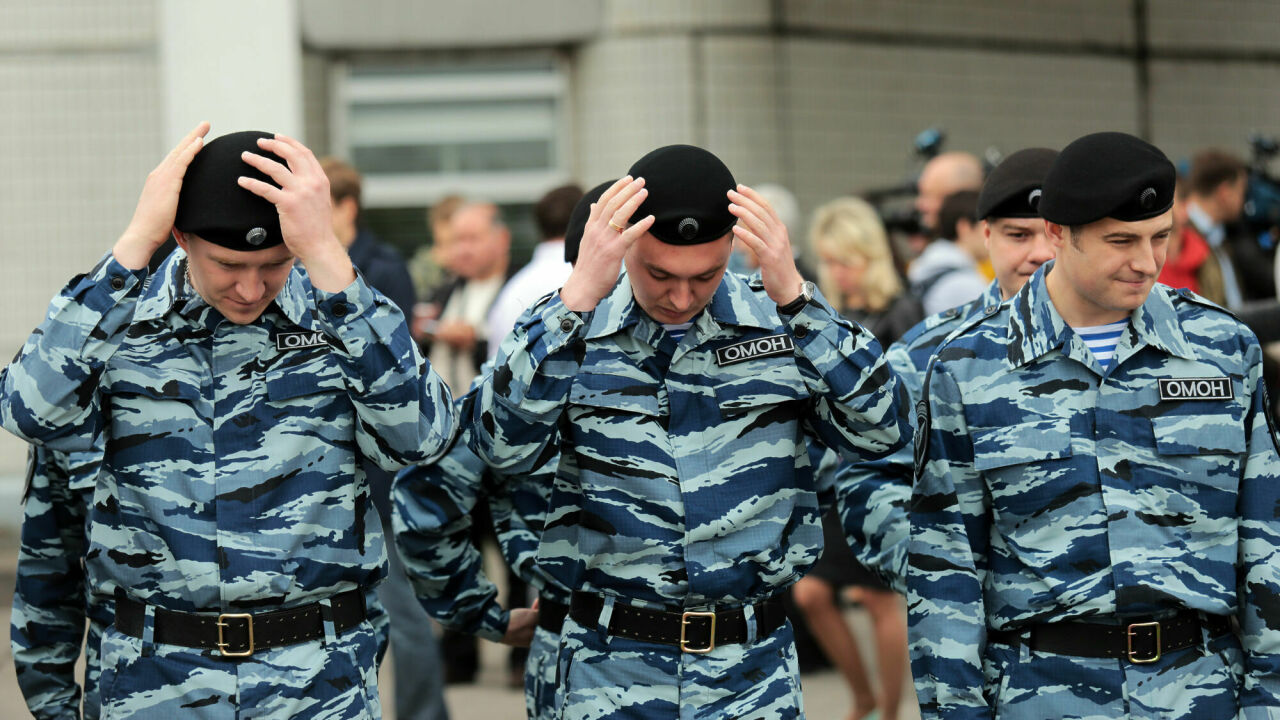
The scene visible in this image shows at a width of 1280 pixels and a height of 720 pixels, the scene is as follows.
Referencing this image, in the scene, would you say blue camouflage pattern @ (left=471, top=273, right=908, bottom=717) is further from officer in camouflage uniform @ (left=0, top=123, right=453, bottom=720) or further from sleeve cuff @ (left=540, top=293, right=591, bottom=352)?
officer in camouflage uniform @ (left=0, top=123, right=453, bottom=720)

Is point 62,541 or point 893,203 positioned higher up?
point 893,203

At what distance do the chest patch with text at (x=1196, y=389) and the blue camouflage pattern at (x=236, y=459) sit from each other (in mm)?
1483

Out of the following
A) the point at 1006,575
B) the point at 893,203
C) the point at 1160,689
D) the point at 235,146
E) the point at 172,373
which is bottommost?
the point at 1160,689

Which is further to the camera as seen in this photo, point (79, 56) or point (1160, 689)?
point (79, 56)

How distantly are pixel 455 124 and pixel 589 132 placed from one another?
86cm

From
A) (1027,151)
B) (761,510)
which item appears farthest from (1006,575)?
(1027,151)

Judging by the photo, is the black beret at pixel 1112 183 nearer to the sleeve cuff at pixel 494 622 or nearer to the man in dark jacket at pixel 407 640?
the sleeve cuff at pixel 494 622

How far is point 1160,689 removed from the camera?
10.5 ft

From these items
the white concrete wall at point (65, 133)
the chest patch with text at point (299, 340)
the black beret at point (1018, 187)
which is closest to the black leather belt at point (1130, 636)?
the black beret at point (1018, 187)

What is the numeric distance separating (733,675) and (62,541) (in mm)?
1528

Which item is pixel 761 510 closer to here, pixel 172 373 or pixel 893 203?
pixel 172 373

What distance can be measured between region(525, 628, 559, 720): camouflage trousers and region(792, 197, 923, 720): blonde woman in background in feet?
6.44

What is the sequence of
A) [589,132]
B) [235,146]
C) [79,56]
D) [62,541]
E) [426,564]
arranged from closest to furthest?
[235,146] → [62,541] → [426,564] → [79,56] → [589,132]

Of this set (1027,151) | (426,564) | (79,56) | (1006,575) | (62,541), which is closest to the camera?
(1006,575)
